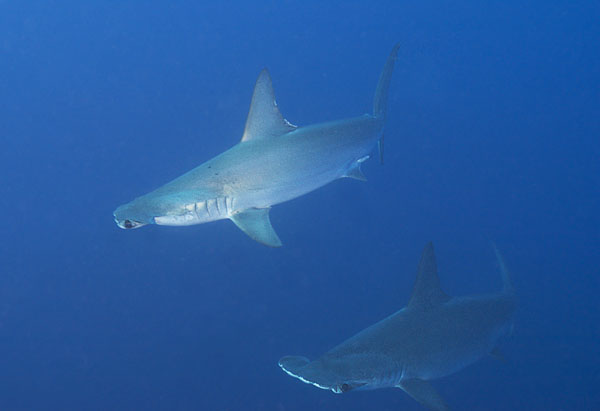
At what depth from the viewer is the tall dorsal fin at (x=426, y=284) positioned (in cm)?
444

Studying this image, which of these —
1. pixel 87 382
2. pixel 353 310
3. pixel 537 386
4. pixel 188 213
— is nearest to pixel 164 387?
pixel 87 382

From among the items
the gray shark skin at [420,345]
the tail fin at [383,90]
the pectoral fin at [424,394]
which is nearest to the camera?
the gray shark skin at [420,345]

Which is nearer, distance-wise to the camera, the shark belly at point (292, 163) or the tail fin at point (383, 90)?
the shark belly at point (292, 163)

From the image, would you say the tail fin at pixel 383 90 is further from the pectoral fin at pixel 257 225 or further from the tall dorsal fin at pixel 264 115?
the pectoral fin at pixel 257 225

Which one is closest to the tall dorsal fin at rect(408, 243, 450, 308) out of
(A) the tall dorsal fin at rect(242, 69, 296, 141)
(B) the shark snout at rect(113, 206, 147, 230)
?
(A) the tall dorsal fin at rect(242, 69, 296, 141)

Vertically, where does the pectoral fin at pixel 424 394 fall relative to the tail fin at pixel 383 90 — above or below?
below

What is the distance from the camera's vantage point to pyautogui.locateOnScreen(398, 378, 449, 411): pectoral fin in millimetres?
3977

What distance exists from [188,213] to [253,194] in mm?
782

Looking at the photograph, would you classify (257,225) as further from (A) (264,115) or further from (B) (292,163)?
(A) (264,115)

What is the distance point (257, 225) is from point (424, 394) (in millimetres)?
2627

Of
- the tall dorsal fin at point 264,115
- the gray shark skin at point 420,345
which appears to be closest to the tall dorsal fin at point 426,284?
the gray shark skin at point 420,345

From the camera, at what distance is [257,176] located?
4.39 m

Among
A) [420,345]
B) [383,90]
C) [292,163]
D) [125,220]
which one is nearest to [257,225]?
[292,163]

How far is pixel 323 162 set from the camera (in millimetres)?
4785
